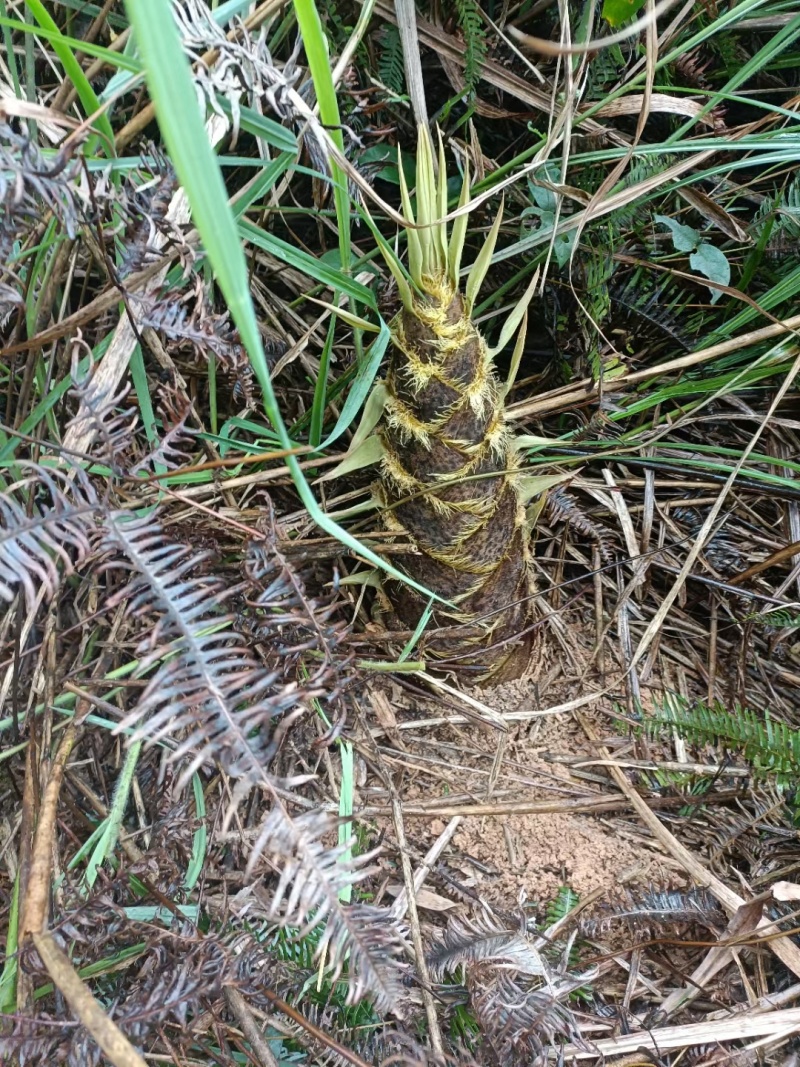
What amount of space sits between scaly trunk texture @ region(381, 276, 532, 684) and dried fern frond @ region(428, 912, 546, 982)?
0.38m

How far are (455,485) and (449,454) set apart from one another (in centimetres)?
5

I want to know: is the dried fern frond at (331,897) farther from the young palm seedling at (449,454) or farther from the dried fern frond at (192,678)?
the young palm seedling at (449,454)

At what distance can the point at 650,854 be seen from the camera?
1036 millimetres

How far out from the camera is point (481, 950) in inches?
33.1

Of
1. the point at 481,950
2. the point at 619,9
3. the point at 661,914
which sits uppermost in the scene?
the point at 619,9

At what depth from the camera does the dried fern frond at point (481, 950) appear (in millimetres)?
823

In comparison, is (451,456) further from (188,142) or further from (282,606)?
(188,142)

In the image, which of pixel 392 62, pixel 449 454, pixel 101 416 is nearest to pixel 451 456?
pixel 449 454

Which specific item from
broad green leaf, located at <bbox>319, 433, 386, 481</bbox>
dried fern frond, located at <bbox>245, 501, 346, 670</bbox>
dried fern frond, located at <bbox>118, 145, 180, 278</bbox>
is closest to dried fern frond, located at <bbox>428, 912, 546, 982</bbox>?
dried fern frond, located at <bbox>245, 501, 346, 670</bbox>

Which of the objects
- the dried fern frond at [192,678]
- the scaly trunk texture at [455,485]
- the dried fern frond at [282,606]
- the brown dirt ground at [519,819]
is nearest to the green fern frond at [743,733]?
the brown dirt ground at [519,819]

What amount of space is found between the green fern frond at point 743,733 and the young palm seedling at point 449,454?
26 cm

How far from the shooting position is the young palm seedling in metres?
0.87

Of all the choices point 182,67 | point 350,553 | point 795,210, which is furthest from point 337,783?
point 795,210

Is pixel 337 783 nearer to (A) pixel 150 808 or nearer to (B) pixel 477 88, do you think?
(A) pixel 150 808
